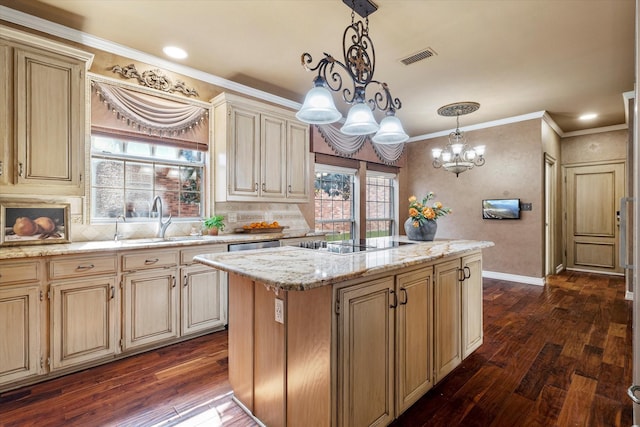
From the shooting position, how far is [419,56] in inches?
124

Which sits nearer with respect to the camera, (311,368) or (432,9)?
(311,368)

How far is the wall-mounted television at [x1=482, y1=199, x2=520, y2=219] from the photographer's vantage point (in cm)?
514

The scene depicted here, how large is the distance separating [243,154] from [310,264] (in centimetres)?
231

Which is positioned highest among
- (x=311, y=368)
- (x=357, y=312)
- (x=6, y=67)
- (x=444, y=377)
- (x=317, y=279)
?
(x=6, y=67)

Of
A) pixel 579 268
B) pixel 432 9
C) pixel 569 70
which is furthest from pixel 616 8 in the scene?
pixel 579 268

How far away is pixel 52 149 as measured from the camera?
2.38 m

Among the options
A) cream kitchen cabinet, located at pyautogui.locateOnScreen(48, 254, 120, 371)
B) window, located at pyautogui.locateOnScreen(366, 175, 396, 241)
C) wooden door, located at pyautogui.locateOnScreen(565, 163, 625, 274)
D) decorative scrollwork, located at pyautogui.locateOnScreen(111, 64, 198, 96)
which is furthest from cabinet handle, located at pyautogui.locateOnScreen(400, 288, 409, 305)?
wooden door, located at pyautogui.locateOnScreen(565, 163, 625, 274)

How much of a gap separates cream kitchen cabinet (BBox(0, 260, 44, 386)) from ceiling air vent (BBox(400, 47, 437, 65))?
3.62 m

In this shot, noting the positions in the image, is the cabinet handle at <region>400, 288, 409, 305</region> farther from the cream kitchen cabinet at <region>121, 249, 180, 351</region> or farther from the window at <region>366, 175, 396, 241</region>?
the window at <region>366, 175, 396, 241</region>

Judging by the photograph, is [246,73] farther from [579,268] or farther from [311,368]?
[579,268]

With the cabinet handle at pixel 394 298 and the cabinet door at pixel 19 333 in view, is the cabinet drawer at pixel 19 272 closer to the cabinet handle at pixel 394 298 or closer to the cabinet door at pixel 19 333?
the cabinet door at pixel 19 333

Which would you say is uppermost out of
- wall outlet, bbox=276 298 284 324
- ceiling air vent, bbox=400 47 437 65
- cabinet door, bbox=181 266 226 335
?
ceiling air vent, bbox=400 47 437 65

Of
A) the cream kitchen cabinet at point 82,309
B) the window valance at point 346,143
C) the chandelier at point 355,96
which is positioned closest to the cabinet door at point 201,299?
the cream kitchen cabinet at point 82,309

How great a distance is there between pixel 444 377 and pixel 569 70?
11.8 feet
